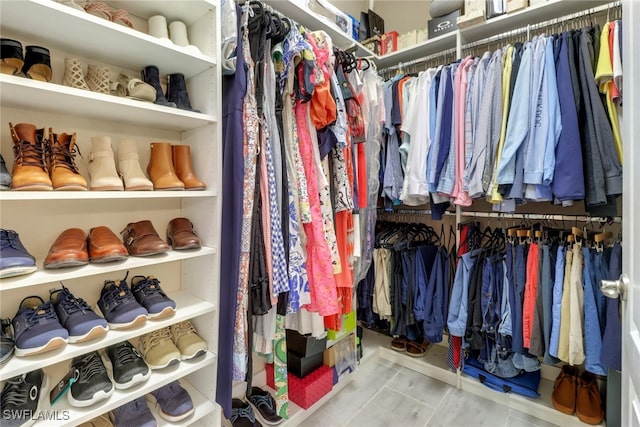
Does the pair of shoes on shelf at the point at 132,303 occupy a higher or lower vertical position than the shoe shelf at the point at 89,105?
lower

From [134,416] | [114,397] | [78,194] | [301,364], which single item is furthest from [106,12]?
[301,364]

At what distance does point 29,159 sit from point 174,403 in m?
0.88

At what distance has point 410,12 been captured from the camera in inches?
91.8

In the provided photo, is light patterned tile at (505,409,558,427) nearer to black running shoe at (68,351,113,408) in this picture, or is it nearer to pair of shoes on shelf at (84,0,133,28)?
black running shoe at (68,351,113,408)

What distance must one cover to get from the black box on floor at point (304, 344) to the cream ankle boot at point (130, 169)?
1.03m

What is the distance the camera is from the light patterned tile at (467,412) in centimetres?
149

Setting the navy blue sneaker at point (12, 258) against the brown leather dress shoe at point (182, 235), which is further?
the brown leather dress shoe at point (182, 235)

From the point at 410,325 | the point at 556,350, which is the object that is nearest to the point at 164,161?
the point at 410,325

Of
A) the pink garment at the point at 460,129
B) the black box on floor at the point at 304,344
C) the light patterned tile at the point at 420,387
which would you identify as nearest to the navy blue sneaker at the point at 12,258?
the black box on floor at the point at 304,344

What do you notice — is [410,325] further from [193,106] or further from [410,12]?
[410,12]

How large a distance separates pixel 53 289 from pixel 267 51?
3.65 ft

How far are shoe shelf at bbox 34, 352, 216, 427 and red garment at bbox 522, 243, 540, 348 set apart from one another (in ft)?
4.63

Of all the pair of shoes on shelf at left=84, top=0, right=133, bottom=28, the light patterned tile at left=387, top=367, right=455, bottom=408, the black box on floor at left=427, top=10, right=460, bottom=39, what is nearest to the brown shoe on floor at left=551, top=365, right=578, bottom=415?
the light patterned tile at left=387, top=367, right=455, bottom=408

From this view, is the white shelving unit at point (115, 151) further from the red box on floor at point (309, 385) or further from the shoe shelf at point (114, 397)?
the red box on floor at point (309, 385)
